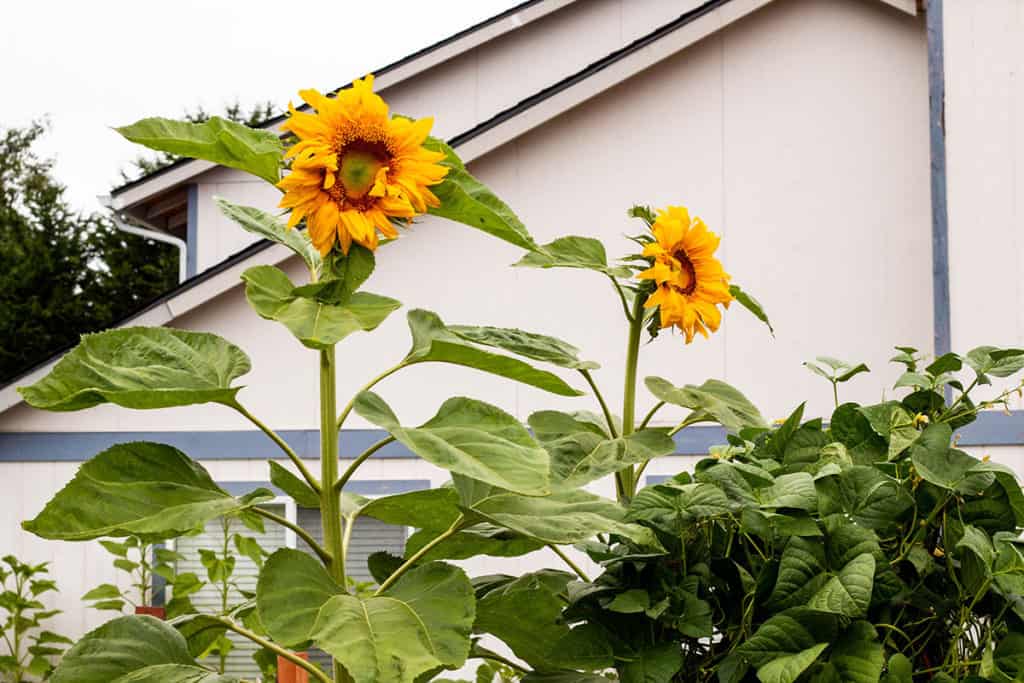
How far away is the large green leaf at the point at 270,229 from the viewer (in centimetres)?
138

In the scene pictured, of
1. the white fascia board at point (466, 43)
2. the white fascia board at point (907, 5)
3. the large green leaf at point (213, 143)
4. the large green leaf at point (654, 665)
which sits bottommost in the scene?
the large green leaf at point (654, 665)

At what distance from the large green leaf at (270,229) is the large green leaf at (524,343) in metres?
0.19

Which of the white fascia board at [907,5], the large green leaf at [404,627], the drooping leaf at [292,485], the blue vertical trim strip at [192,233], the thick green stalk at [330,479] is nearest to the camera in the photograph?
the large green leaf at [404,627]

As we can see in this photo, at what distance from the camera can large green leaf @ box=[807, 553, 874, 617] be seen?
1086 millimetres

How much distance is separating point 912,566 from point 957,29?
189 inches

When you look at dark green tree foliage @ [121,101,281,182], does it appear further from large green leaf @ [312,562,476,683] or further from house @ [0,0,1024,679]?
large green leaf @ [312,562,476,683]

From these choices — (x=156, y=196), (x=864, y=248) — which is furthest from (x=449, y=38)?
(x=864, y=248)

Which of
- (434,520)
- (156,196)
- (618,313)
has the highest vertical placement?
(156,196)

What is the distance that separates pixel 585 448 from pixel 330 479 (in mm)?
294

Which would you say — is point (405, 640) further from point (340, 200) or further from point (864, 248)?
point (864, 248)

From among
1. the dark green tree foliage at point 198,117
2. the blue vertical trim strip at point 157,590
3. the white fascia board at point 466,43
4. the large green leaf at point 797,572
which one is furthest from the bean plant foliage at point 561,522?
the dark green tree foliage at point 198,117

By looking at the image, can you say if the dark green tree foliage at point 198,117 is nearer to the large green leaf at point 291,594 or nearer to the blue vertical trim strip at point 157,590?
the blue vertical trim strip at point 157,590

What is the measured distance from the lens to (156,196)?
7.68m

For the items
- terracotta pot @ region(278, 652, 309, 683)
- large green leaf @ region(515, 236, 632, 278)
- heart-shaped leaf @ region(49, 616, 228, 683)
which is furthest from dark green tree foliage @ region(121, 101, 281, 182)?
heart-shaped leaf @ region(49, 616, 228, 683)
